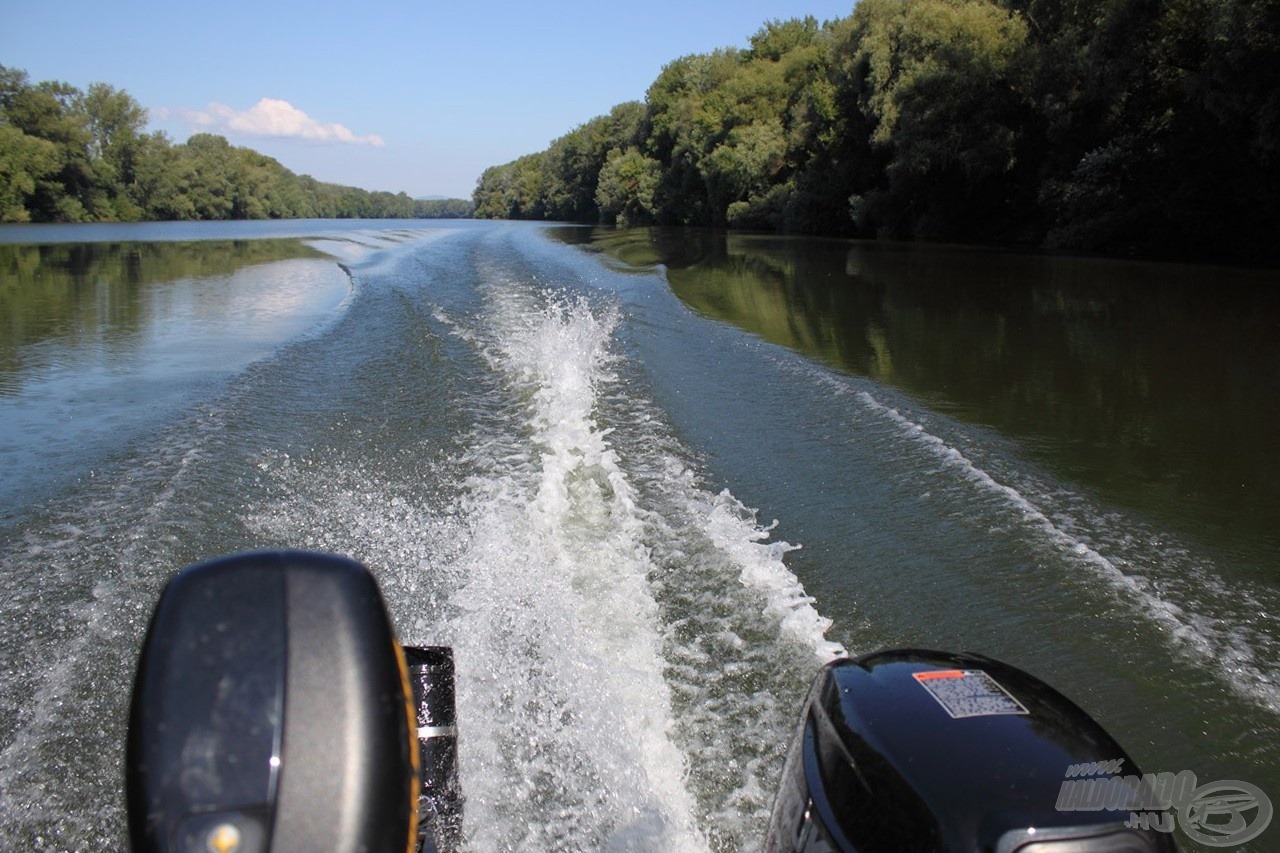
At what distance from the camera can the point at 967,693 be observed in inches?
72.6

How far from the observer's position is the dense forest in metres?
63.5

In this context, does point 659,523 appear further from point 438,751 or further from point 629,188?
point 629,188

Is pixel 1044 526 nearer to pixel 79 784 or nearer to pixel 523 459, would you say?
pixel 523 459

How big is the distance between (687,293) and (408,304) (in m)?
5.01

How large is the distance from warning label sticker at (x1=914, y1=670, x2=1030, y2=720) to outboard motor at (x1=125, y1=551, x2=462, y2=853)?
1.04 metres

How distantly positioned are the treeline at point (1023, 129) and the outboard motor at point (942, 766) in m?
19.9

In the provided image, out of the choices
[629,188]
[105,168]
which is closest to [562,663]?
[629,188]

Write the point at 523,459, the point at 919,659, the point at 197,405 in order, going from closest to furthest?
the point at 919,659 → the point at 523,459 → the point at 197,405

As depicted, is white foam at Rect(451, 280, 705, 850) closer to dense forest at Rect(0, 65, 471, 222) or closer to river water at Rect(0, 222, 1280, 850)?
river water at Rect(0, 222, 1280, 850)

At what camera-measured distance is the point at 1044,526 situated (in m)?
5.11

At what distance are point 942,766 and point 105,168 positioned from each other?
88400 mm

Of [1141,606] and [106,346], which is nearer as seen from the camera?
[1141,606]

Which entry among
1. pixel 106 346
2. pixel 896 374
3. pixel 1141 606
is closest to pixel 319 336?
pixel 106 346

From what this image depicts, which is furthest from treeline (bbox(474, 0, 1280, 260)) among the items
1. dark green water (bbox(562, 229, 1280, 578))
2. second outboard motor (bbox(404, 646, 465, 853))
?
second outboard motor (bbox(404, 646, 465, 853))
